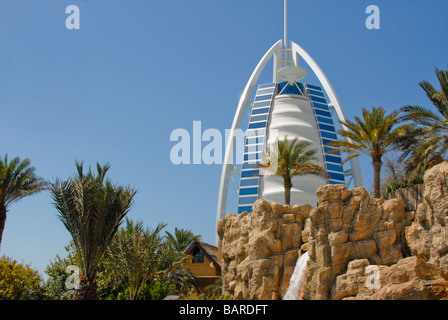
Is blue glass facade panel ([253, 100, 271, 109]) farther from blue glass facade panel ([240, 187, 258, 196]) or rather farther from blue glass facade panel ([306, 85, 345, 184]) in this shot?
blue glass facade panel ([240, 187, 258, 196])

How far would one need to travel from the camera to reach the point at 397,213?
22.0 metres

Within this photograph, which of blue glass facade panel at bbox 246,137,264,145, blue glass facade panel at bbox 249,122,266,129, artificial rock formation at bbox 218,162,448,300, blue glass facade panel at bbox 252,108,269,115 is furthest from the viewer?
blue glass facade panel at bbox 252,108,269,115

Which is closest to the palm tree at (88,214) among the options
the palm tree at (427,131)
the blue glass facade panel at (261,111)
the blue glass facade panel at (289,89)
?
the palm tree at (427,131)

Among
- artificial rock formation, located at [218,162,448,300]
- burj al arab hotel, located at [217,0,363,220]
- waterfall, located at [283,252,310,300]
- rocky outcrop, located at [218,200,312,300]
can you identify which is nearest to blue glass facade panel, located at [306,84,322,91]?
burj al arab hotel, located at [217,0,363,220]

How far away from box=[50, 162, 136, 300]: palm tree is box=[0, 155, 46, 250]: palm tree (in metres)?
8.64

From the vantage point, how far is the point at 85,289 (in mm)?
17844

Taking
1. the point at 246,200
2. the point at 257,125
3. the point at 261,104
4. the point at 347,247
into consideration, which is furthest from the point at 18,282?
the point at 261,104

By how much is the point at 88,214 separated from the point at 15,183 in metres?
10.2

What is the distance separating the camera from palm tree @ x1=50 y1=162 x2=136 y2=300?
18406mm

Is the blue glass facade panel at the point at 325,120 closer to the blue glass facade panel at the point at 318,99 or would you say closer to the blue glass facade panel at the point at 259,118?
the blue glass facade panel at the point at 318,99

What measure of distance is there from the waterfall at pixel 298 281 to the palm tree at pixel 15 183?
14479 millimetres

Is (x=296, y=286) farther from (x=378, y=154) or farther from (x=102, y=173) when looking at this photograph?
(x=102, y=173)

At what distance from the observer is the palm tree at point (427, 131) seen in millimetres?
23578

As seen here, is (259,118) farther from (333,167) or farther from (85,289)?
(85,289)
